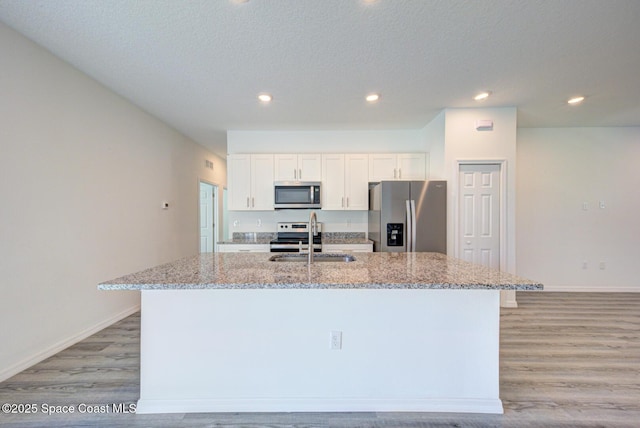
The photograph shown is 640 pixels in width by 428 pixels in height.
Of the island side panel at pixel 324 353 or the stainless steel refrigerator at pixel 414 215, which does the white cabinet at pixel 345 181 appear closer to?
the stainless steel refrigerator at pixel 414 215

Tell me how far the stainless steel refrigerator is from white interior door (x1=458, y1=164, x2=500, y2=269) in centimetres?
26

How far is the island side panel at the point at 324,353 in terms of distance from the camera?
1.71 m

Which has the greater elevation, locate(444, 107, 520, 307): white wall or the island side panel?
locate(444, 107, 520, 307): white wall

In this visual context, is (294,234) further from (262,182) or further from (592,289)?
(592,289)

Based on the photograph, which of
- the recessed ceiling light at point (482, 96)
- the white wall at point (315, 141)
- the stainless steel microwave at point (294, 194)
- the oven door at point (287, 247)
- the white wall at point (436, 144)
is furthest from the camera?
the white wall at point (315, 141)

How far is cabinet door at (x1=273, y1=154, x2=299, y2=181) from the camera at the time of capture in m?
4.25

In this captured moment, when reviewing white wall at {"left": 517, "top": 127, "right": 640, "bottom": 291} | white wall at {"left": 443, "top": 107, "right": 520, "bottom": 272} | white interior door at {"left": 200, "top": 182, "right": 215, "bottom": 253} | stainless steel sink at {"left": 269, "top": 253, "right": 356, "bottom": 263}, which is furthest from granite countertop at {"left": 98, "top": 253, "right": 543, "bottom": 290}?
white interior door at {"left": 200, "top": 182, "right": 215, "bottom": 253}

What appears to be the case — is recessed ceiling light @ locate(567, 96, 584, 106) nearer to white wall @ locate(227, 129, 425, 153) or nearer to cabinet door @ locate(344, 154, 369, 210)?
white wall @ locate(227, 129, 425, 153)

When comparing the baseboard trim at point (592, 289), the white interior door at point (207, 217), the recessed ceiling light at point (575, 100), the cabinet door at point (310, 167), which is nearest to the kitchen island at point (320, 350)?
the cabinet door at point (310, 167)

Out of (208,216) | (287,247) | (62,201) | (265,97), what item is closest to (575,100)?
(265,97)

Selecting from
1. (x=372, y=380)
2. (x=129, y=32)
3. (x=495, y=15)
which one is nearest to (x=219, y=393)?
(x=372, y=380)

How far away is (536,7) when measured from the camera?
178 cm

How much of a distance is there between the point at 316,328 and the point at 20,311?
7.72 ft

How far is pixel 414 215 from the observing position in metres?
3.55
